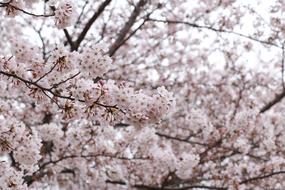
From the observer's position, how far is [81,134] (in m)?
7.16

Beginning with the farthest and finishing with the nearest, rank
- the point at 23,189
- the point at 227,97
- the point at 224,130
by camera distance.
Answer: the point at 227,97 < the point at 224,130 < the point at 23,189

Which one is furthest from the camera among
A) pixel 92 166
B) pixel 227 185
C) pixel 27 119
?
pixel 27 119

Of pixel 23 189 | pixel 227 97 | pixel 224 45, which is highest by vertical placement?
pixel 224 45

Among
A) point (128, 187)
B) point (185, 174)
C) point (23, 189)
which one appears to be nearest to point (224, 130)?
point (185, 174)

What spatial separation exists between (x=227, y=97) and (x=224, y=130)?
9.53ft

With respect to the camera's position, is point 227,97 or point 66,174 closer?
point 66,174

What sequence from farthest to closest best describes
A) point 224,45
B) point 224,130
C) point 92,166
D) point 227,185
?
point 224,45 < point 224,130 < point 92,166 < point 227,185

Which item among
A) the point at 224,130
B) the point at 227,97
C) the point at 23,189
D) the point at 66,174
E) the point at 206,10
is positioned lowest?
the point at 23,189

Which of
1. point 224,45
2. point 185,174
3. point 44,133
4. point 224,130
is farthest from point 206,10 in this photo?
point 44,133

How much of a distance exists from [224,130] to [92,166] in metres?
2.17

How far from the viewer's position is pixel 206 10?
404 inches

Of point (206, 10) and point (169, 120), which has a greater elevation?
point (206, 10)

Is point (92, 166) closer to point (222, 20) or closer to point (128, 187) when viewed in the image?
point (128, 187)

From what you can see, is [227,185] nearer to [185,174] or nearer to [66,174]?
[185,174]
